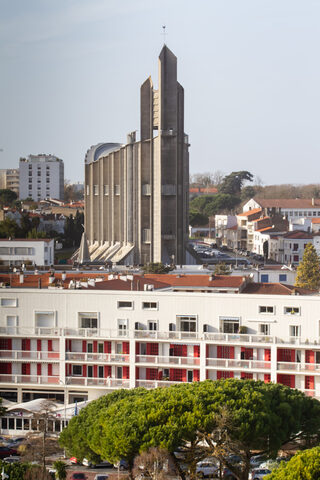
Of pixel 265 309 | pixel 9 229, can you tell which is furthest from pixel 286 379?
pixel 9 229

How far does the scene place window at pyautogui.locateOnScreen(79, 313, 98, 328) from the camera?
2673 cm

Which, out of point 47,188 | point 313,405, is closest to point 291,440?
point 313,405

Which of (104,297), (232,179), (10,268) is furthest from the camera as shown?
(232,179)

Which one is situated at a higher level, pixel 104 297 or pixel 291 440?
pixel 104 297

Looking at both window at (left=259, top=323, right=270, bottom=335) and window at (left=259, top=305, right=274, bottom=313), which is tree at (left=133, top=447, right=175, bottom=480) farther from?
window at (left=259, top=305, right=274, bottom=313)

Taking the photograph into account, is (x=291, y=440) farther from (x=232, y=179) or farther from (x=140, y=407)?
(x=232, y=179)

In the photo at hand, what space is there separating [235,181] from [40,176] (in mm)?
23666

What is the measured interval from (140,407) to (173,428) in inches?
37.7

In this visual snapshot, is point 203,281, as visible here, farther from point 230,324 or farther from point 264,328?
point 264,328

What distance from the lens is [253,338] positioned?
83.4ft

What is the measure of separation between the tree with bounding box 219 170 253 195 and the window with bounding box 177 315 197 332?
91.4 m

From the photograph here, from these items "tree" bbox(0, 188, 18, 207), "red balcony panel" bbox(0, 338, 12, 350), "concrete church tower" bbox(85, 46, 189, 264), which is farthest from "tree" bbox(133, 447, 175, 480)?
"tree" bbox(0, 188, 18, 207)

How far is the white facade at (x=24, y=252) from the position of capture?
52.8m

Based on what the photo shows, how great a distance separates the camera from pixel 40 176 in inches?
4225
